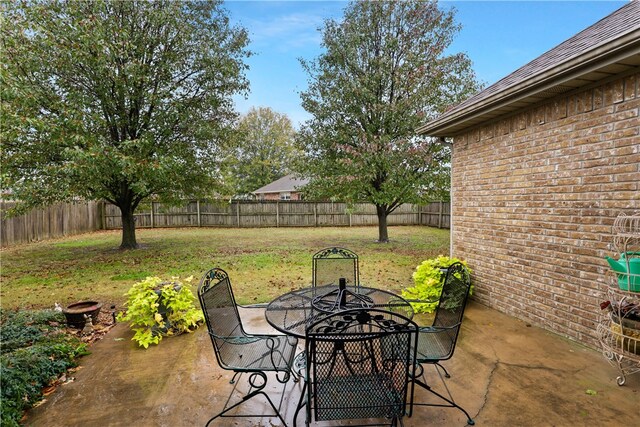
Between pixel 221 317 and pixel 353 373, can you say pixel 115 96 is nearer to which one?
pixel 221 317

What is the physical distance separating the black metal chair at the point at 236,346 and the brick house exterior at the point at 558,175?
2.95 metres

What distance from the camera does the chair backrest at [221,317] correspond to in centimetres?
228

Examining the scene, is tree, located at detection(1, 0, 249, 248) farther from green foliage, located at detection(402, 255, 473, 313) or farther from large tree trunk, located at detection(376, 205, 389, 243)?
green foliage, located at detection(402, 255, 473, 313)

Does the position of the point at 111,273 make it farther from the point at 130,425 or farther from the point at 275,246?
the point at 130,425

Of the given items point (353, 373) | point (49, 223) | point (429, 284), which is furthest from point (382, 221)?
point (49, 223)

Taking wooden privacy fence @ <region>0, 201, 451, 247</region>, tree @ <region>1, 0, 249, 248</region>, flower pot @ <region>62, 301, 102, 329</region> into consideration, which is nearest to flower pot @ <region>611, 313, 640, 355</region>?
flower pot @ <region>62, 301, 102, 329</region>

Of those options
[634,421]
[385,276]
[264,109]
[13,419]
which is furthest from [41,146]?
[264,109]

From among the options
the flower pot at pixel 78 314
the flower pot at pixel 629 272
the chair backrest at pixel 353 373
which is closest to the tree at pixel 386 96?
the flower pot at pixel 78 314

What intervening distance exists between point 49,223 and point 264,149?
23052 millimetres

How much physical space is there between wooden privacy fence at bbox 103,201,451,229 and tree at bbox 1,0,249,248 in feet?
22.9

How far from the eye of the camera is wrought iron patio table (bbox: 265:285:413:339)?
2434 mm

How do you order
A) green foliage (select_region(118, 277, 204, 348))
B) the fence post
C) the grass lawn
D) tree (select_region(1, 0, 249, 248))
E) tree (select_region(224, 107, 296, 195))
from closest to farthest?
1. green foliage (select_region(118, 277, 204, 348))
2. the grass lawn
3. tree (select_region(1, 0, 249, 248))
4. the fence post
5. tree (select_region(224, 107, 296, 195))

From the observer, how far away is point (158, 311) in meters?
3.73

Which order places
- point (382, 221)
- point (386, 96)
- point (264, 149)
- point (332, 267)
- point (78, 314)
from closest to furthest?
point (78, 314), point (332, 267), point (386, 96), point (382, 221), point (264, 149)
